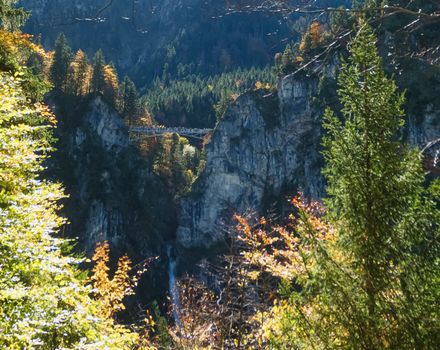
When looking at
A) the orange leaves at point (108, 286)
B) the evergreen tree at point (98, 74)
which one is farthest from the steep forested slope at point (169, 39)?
the orange leaves at point (108, 286)

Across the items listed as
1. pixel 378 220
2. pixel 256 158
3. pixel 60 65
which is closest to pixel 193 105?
pixel 60 65

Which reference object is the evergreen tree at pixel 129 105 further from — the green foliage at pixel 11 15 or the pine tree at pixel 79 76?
the green foliage at pixel 11 15

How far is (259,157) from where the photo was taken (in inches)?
1950

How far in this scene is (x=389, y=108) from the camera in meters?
4.26

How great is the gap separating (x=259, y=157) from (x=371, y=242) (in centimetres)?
4564

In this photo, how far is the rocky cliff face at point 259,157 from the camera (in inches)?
1724

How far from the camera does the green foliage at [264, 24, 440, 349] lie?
390 centimetres

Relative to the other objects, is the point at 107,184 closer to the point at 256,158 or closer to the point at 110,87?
the point at 110,87

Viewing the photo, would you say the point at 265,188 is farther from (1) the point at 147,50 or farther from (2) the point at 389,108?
(1) the point at 147,50

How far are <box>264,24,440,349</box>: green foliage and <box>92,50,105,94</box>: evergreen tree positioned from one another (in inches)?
2269

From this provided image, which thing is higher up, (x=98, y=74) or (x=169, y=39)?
(x=169, y=39)

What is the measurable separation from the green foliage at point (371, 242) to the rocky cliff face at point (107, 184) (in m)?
47.3

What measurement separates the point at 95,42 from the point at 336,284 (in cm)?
16291

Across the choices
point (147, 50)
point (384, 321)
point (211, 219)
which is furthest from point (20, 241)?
point (147, 50)
